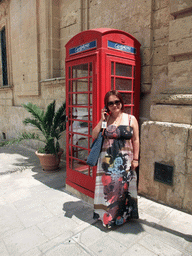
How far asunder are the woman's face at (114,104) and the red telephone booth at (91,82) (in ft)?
1.70

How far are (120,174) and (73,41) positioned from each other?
239cm

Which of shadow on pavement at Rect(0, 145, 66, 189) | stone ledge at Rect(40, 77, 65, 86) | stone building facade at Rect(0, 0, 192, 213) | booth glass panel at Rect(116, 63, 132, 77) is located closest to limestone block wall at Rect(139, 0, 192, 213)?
stone building facade at Rect(0, 0, 192, 213)

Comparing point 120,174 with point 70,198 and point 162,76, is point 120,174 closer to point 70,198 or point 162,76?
point 70,198

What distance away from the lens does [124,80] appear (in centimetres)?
344

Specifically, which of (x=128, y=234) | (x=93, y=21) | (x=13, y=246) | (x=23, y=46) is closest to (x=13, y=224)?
(x=13, y=246)

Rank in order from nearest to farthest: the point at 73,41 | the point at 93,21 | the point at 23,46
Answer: the point at 73,41 → the point at 93,21 → the point at 23,46

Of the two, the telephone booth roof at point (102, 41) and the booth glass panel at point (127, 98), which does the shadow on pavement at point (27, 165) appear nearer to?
the booth glass panel at point (127, 98)

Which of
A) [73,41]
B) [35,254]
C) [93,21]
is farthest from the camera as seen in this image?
[93,21]

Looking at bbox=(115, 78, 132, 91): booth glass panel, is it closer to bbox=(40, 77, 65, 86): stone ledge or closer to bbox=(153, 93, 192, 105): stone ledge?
bbox=(153, 93, 192, 105): stone ledge

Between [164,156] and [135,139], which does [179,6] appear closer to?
[135,139]

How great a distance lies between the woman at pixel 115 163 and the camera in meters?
2.66

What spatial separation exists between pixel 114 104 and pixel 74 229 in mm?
1759

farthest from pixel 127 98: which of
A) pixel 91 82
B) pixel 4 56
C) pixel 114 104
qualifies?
pixel 4 56

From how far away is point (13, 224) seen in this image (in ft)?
9.80
